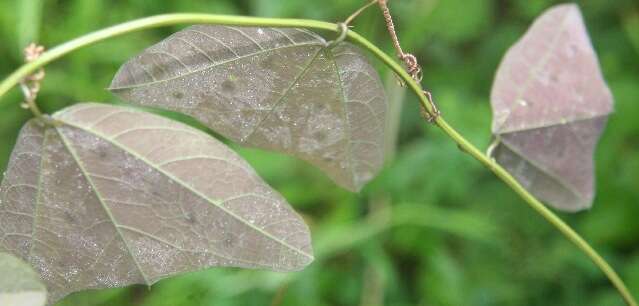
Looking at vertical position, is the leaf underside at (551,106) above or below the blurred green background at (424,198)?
above

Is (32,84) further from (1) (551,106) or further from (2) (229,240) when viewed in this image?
(1) (551,106)

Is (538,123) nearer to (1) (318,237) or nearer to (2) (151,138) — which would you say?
(2) (151,138)

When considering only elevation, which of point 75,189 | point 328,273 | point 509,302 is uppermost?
point 75,189

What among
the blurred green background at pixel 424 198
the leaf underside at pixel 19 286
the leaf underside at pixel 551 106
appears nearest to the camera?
the leaf underside at pixel 19 286

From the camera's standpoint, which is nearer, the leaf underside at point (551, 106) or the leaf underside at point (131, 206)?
the leaf underside at point (131, 206)

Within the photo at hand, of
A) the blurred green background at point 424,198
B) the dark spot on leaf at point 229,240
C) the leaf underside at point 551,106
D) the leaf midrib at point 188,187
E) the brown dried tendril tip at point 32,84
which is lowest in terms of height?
the blurred green background at point 424,198

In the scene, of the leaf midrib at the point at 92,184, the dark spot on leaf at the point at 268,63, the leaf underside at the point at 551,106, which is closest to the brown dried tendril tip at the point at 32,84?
the leaf midrib at the point at 92,184

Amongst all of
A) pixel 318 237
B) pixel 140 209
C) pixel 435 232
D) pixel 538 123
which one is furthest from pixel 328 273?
pixel 140 209

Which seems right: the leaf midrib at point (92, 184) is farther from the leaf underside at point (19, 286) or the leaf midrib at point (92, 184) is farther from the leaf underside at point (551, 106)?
the leaf underside at point (551, 106)
